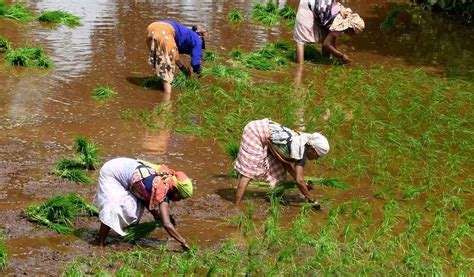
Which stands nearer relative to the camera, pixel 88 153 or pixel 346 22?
pixel 88 153

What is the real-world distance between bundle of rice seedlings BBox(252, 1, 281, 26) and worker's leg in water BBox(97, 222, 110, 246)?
8751 mm

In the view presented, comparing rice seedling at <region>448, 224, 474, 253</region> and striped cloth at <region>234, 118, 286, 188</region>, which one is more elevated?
striped cloth at <region>234, 118, 286, 188</region>

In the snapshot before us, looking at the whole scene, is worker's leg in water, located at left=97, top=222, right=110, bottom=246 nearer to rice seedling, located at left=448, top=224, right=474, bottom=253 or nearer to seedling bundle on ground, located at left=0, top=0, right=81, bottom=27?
rice seedling, located at left=448, top=224, right=474, bottom=253

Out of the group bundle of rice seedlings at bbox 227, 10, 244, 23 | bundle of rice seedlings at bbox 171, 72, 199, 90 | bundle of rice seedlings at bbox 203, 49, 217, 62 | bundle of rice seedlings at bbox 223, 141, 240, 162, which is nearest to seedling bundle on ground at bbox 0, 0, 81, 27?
bundle of rice seedlings at bbox 203, 49, 217, 62

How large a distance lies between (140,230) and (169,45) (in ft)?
13.1

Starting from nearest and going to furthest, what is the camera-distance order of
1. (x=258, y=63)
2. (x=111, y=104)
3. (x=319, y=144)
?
1. (x=319, y=144)
2. (x=111, y=104)
3. (x=258, y=63)

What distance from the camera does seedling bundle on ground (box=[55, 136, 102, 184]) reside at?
693 cm

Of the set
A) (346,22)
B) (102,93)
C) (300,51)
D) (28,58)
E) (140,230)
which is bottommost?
(140,230)

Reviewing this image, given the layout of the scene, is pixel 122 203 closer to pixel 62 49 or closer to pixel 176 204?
pixel 176 204

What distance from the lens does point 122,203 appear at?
18.9ft

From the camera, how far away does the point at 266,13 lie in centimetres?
1438

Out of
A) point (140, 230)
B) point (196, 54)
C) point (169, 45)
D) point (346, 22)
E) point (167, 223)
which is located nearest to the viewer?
point (167, 223)

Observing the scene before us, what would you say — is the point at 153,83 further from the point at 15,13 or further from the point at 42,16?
the point at 15,13

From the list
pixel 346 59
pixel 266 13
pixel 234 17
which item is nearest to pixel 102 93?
pixel 346 59
